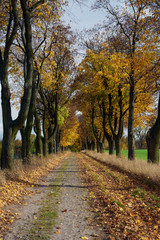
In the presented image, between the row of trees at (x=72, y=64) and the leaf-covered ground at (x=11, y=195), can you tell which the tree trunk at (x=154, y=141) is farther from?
the leaf-covered ground at (x=11, y=195)

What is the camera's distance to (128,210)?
621 centimetres

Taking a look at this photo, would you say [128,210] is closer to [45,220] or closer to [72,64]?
[45,220]

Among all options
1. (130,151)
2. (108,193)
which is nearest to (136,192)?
(108,193)

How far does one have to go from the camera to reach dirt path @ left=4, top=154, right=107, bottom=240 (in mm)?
4539

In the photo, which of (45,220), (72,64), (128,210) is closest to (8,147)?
(45,220)

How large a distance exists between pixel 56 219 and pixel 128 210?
86.1 inches

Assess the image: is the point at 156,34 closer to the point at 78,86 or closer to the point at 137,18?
the point at 137,18

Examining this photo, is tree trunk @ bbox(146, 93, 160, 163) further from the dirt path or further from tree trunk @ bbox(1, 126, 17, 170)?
tree trunk @ bbox(1, 126, 17, 170)

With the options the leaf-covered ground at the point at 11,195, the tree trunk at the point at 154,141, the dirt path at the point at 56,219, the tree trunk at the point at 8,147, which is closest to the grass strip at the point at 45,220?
the dirt path at the point at 56,219

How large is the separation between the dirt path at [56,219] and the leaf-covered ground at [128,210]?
1.17ft

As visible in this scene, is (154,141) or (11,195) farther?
(154,141)

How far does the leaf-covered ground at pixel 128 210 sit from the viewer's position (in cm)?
472

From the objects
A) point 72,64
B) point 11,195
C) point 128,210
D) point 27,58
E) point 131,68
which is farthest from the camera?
point 72,64

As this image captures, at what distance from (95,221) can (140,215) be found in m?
1.44
